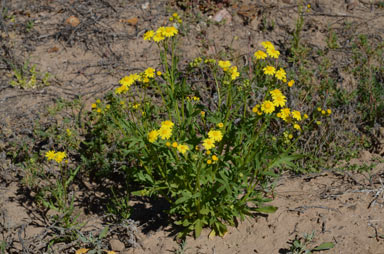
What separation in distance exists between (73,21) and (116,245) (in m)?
3.93

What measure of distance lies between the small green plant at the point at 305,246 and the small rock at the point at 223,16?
12.4 feet

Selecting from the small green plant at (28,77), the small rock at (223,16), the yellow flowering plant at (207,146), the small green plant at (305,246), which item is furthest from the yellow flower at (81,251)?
the small rock at (223,16)

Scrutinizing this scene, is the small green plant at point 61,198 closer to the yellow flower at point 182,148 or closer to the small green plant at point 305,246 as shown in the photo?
the yellow flower at point 182,148

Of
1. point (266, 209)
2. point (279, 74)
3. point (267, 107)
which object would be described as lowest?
point (266, 209)

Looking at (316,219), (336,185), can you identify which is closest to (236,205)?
(316,219)

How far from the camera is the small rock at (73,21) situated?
5.83 metres

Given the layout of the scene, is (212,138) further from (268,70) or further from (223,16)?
(223,16)

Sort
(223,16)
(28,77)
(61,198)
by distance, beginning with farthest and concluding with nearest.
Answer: (223,16) < (28,77) < (61,198)

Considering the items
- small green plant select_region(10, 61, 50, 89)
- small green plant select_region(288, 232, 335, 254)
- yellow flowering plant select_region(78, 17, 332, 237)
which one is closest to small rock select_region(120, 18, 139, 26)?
small green plant select_region(10, 61, 50, 89)

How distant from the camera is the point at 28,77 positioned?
5195mm

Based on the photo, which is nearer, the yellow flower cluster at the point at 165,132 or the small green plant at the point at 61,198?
the yellow flower cluster at the point at 165,132

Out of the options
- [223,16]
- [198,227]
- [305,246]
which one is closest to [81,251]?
[198,227]

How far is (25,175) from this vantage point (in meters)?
4.12

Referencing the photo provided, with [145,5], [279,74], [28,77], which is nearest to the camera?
[279,74]
